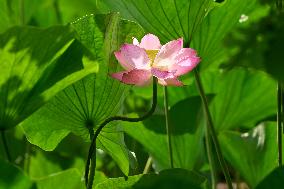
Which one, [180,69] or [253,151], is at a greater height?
[180,69]

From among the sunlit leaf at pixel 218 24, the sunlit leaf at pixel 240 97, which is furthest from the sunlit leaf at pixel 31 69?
the sunlit leaf at pixel 240 97

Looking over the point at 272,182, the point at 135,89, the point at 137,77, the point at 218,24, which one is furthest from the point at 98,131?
the point at 135,89

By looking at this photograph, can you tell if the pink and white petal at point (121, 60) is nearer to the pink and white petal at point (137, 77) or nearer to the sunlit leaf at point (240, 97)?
the pink and white petal at point (137, 77)

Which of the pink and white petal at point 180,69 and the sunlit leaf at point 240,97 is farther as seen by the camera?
the sunlit leaf at point 240,97

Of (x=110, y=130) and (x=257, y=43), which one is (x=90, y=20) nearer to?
(x=110, y=130)

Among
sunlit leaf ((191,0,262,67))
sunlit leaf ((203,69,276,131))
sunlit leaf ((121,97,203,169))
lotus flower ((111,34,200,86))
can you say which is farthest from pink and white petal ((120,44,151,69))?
sunlit leaf ((203,69,276,131))

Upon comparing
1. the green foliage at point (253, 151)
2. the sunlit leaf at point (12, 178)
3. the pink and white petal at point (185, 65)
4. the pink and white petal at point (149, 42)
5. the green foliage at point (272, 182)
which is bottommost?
the green foliage at point (253, 151)

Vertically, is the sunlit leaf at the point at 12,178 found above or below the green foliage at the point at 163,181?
above

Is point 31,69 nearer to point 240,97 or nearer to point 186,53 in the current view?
point 186,53
